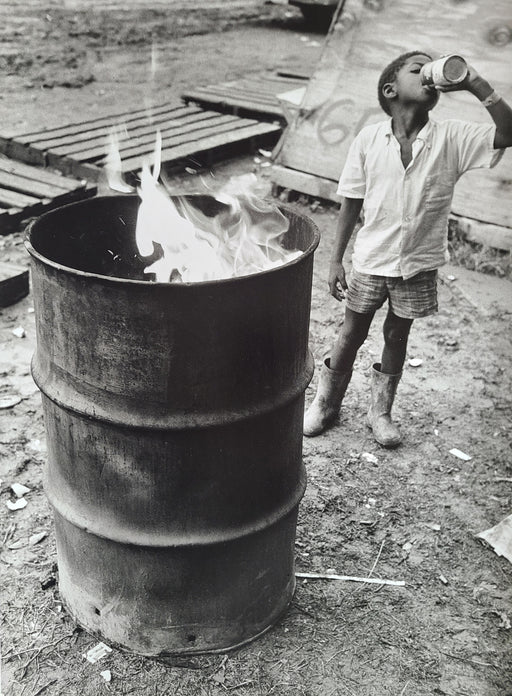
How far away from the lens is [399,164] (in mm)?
2996

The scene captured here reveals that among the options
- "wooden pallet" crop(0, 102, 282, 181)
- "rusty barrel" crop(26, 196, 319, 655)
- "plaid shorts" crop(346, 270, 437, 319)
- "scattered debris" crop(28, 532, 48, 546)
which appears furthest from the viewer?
"wooden pallet" crop(0, 102, 282, 181)

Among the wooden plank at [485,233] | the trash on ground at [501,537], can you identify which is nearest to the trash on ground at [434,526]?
the trash on ground at [501,537]

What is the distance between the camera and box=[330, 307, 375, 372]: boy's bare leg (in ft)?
11.1

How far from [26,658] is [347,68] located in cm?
505

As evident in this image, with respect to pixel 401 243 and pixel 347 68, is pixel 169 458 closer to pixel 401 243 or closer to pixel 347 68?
pixel 401 243

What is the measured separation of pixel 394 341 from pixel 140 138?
170 inches

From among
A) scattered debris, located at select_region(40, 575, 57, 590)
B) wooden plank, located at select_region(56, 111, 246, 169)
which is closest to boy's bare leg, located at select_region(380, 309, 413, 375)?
scattered debris, located at select_region(40, 575, 57, 590)

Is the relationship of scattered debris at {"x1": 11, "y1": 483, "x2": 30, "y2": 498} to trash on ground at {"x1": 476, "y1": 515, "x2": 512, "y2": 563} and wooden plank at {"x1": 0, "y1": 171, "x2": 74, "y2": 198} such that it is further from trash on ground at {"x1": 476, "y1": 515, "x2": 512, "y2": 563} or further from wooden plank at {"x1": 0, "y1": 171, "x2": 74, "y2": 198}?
wooden plank at {"x1": 0, "y1": 171, "x2": 74, "y2": 198}

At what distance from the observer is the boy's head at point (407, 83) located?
2.88 m

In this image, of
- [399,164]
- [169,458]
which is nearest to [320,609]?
[169,458]

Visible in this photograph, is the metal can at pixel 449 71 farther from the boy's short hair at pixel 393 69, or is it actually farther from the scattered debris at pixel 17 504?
the scattered debris at pixel 17 504

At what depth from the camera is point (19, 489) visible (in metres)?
3.10

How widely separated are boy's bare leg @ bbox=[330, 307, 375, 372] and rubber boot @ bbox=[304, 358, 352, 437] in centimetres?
5

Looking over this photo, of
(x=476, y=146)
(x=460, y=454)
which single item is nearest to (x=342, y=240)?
(x=476, y=146)
